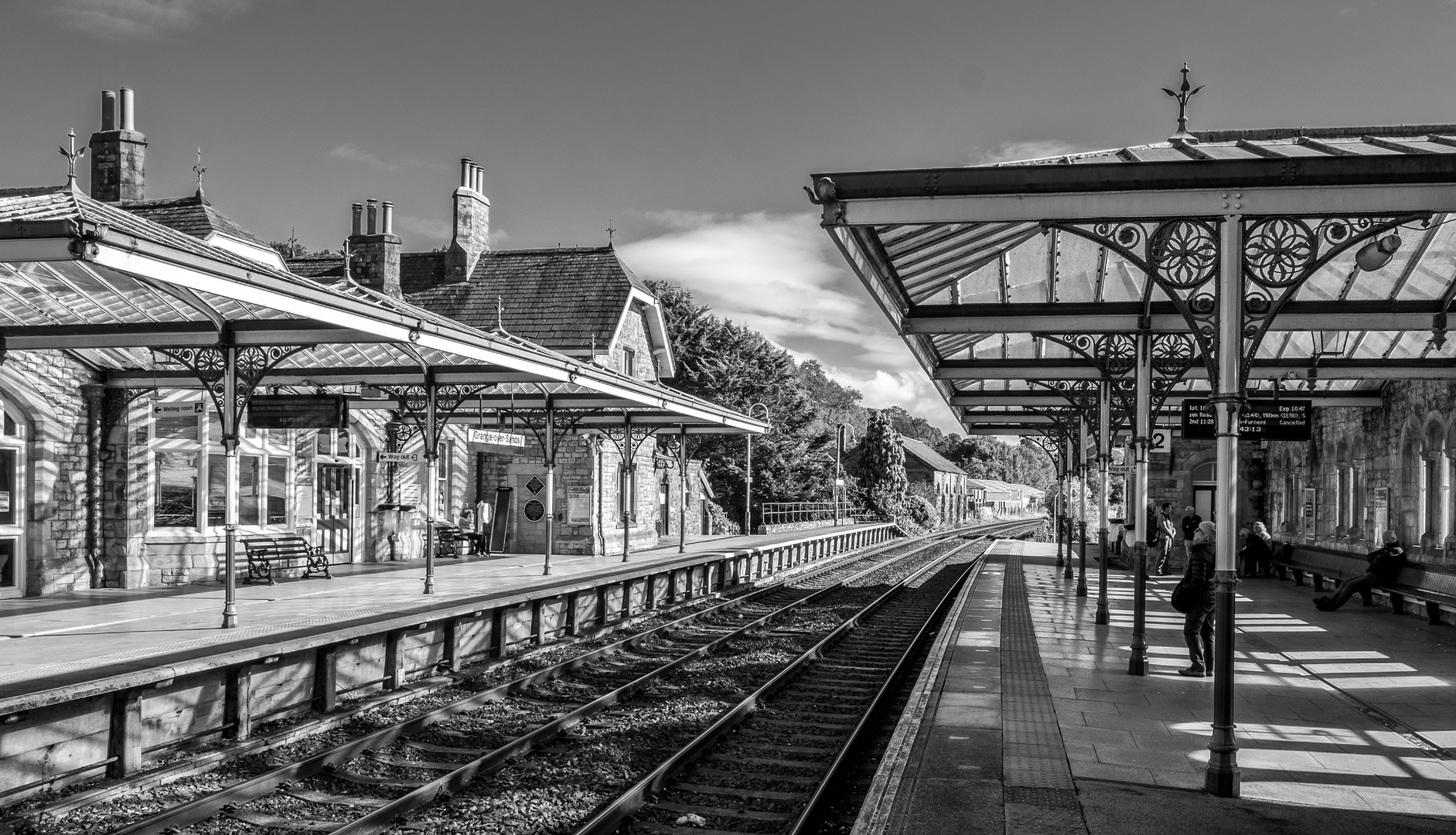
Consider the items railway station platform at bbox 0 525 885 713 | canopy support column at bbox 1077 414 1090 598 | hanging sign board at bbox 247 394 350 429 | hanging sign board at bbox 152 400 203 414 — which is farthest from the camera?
canopy support column at bbox 1077 414 1090 598

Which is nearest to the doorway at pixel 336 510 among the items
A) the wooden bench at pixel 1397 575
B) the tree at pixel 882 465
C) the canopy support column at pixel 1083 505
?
the canopy support column at pixel 1083 505

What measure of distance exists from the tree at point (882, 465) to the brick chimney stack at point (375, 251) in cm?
3019

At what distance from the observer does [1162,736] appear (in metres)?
7.34

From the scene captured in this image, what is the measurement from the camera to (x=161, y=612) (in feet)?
38.3

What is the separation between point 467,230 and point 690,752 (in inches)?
915

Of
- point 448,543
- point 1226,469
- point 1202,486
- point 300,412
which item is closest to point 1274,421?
point 1226,469

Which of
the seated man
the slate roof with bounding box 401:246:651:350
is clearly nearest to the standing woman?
the seated man

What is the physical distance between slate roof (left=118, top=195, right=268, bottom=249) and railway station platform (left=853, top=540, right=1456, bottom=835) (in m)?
12.2

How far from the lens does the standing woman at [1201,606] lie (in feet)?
31.1

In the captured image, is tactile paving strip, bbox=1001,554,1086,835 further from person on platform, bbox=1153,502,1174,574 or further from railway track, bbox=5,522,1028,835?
person on platform, bbox=1153,502,1174,574

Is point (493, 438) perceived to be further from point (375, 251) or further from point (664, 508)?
point (664, 508)

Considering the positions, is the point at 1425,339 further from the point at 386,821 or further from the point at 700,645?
the point at 386,821

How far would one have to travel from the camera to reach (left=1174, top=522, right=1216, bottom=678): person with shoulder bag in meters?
9.48

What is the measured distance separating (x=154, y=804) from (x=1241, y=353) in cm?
682
